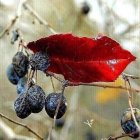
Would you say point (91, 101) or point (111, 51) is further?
point (91, 101)

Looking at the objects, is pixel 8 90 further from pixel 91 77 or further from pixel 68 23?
pixel 91 77

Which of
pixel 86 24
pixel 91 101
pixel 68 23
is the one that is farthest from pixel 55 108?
pixel 91 101

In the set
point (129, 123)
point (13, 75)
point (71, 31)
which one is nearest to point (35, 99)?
point (129, 123)

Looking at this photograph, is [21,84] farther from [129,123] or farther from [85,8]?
[85,8]

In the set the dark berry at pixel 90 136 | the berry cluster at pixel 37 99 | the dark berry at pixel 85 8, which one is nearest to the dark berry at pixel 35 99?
the berry cluster at pixel 37 99

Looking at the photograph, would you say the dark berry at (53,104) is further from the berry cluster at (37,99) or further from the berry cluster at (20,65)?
the berry cluster at (20,65)

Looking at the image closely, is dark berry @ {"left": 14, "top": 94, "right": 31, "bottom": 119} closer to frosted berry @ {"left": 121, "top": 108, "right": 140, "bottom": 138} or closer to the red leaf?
the red leaf
